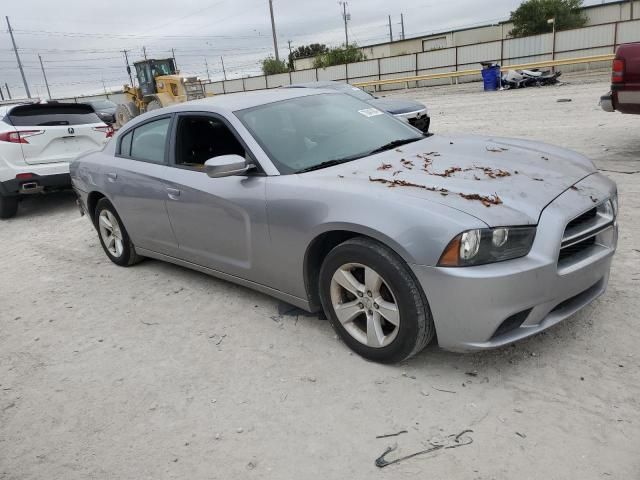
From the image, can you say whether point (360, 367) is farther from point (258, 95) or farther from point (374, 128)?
point (258, 95)

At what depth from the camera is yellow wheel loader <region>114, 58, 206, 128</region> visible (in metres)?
21.8

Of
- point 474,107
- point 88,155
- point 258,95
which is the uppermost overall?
point 258,95

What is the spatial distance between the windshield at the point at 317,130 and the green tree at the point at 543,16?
5642 centimetres

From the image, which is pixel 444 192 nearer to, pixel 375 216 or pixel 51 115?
pixel 375 216

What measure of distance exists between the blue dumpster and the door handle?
21.1m

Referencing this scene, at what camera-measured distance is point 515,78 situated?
72.5 ft

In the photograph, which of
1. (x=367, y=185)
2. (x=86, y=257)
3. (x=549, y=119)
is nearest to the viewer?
(x=367, y=185)

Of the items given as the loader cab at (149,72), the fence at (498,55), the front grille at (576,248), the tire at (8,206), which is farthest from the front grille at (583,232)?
the fence at (498,55)

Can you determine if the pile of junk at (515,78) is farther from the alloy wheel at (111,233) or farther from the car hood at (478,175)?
the alloy wheel at (111,233)

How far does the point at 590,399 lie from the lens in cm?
262

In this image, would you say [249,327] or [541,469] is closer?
[541,469]

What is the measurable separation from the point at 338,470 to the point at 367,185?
1517 millimetres

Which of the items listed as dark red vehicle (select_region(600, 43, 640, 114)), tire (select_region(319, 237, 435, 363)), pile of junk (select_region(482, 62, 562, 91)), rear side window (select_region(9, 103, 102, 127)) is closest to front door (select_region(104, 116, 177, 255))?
tire (select_region(319, 237, 435, 363))

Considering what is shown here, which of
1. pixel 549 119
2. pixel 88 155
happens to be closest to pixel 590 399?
pixel 88 155
